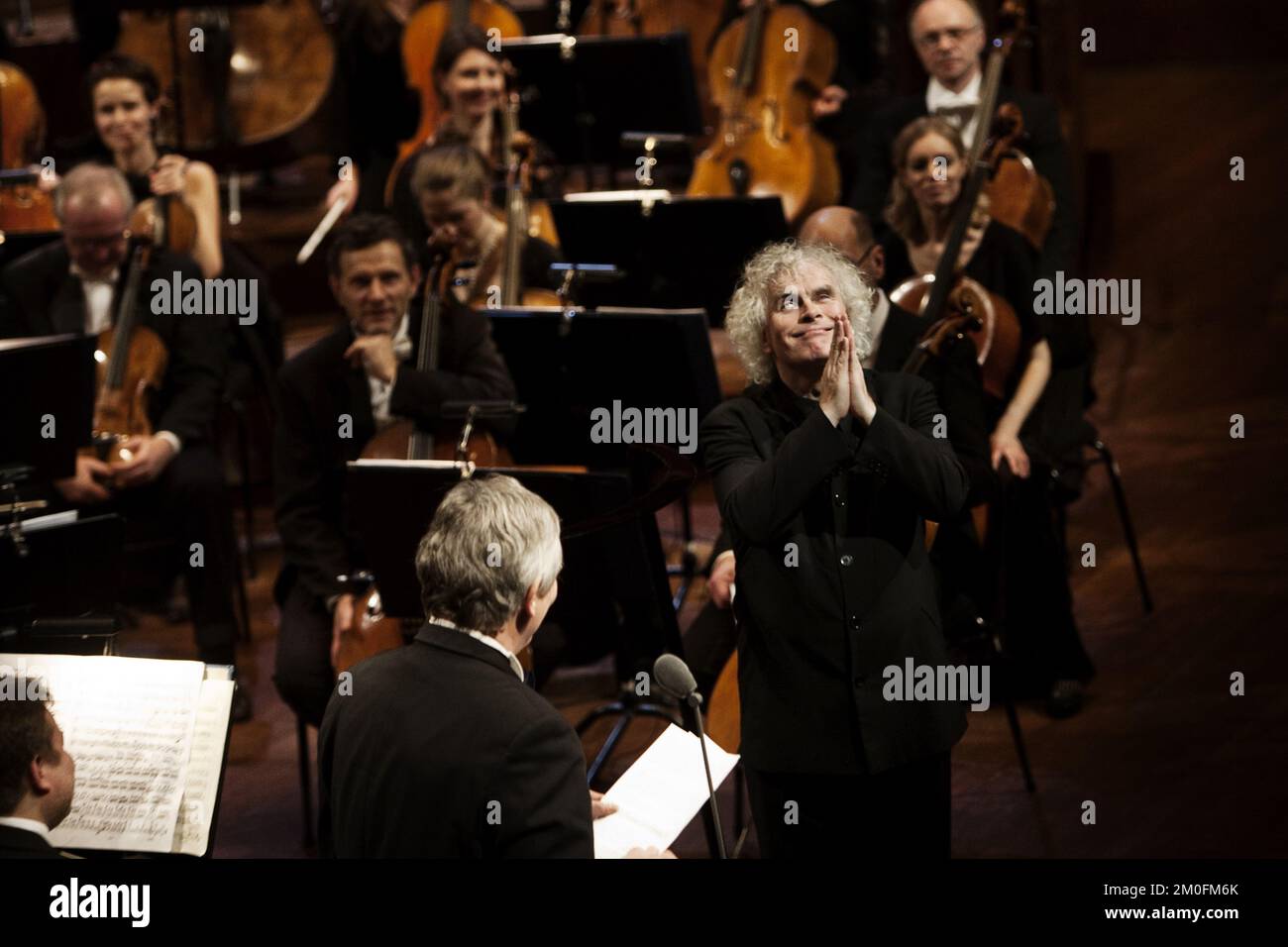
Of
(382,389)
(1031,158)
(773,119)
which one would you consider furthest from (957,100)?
(382,389)

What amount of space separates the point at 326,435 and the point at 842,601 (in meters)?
1.62

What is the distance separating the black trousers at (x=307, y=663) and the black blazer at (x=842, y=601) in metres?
1.37

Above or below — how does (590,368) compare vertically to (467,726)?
above

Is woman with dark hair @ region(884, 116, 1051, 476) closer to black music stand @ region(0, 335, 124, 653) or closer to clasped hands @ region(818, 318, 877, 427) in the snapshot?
clasped hands @ region(818, 318, 877, 427)

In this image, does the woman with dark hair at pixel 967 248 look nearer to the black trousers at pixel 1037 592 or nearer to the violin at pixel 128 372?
the black trousers at pixel 1037 592

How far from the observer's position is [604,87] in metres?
4.88

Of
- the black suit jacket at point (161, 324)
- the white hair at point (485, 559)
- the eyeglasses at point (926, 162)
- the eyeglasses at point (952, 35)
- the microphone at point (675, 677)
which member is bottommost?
the microphone at point (675, 677)

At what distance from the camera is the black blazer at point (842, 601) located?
2381 millimetres

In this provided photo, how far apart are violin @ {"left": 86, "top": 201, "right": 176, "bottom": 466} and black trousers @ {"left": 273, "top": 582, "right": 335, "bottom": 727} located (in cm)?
83

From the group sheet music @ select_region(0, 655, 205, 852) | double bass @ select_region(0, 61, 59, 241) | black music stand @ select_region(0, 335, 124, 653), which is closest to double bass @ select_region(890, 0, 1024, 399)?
black music stand @ select_region(0, 335, 124, 653)

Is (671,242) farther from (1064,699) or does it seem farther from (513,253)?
(1064,699)

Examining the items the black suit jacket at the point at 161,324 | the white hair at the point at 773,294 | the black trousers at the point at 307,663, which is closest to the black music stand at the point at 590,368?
the black trousers at the point at 307,663

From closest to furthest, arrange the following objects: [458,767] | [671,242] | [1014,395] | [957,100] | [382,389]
A: [458,767] < [382,389] < [1014,395] < [671,242] < [957,100]
